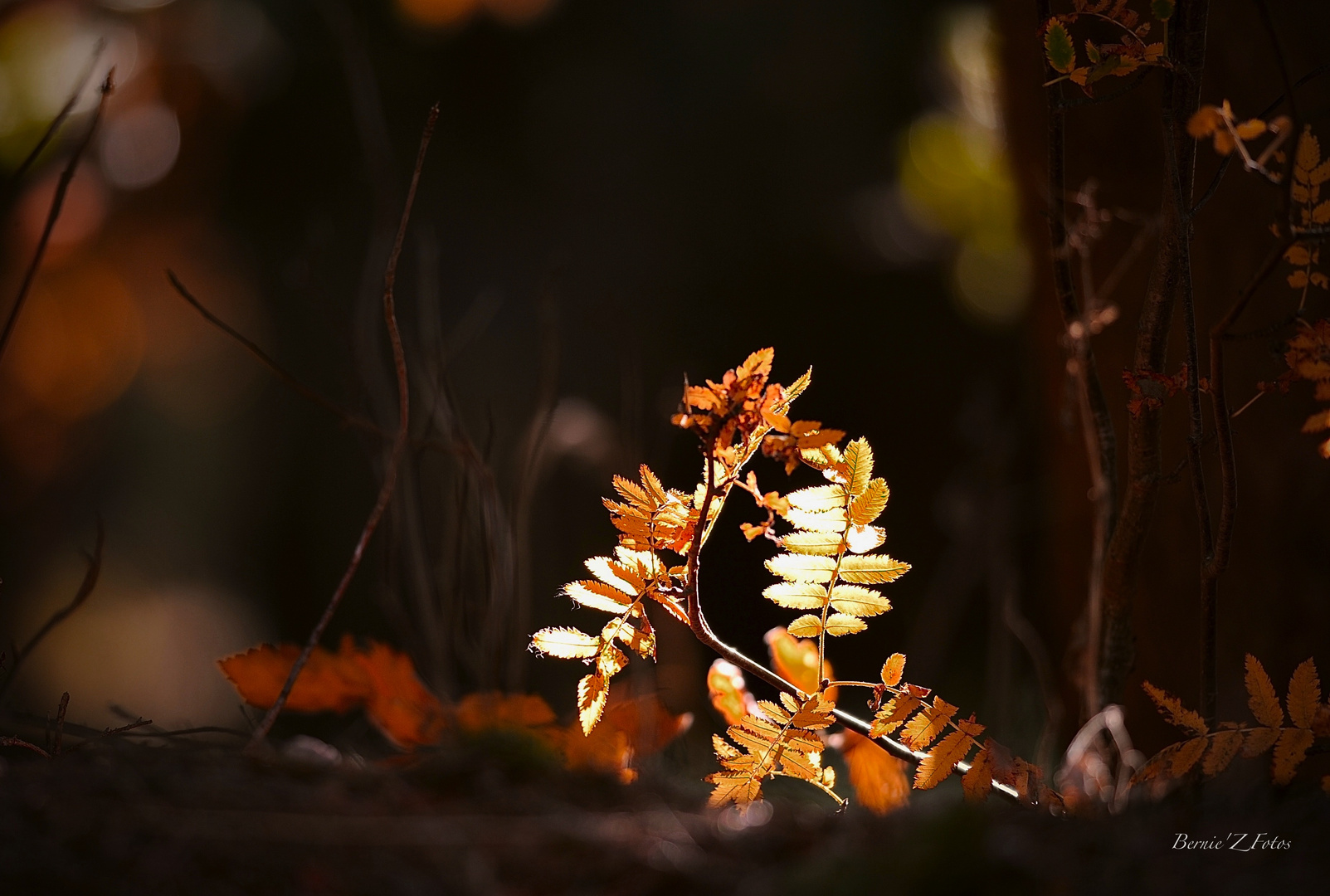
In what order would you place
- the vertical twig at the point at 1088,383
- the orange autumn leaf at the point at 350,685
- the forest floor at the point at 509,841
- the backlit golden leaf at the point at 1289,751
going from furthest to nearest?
1. the orange autumn leaf at the point at 350,685
2. the vertical twig at the point at 1088,383
3. the backlit golden leaf at the point at 1289,751
4. the forest floor at the point at 509,841

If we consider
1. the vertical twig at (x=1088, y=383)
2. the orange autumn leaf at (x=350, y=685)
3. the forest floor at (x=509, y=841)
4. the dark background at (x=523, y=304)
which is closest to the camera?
the forest floor at (x=509, y=841)

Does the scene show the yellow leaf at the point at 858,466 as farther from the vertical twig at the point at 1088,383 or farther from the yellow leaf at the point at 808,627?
the vertical twig at the point at 1088,383

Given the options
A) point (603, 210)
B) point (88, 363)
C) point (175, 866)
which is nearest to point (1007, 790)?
Result: point (175, 866)

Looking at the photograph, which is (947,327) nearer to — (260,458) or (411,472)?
(411,472)

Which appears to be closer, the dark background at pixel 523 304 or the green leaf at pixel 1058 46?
the green leaf at pixel 1058 46

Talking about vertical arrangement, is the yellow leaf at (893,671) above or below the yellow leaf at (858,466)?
below

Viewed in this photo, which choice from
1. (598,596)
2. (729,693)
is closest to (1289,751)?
(729,693)

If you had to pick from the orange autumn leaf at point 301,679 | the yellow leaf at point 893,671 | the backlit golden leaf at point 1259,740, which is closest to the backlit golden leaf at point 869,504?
the yellow leaf at point 893,671

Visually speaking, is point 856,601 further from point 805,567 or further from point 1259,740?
point 1259,740
